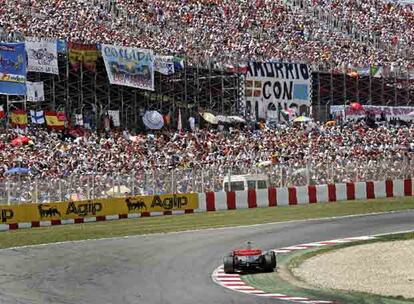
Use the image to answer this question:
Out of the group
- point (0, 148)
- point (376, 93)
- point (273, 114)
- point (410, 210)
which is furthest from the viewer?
point (376, 93)

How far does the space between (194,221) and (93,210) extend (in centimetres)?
461

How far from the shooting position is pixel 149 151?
45062mm

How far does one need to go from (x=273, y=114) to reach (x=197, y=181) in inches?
830

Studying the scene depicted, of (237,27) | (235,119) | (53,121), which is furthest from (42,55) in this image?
(237,27)

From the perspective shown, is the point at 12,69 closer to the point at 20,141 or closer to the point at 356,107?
the point at 20,141

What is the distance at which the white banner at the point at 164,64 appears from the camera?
50469 mm

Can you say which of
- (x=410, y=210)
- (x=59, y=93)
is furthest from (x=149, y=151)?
(x=410, y=210)

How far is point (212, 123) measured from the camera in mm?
52188

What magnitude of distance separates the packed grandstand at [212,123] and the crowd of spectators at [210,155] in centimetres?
6

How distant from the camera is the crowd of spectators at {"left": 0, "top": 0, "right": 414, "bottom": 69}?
162ft

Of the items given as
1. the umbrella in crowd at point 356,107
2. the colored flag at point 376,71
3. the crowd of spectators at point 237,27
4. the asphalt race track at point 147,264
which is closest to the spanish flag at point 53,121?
the crowd of spectators at point 237,27

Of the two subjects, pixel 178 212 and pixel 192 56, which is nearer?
pixel 178 212

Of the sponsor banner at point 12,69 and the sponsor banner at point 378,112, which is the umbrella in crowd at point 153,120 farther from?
the sponsor banner at point 378,112

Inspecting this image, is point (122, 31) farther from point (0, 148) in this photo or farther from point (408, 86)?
point (408, 86)
